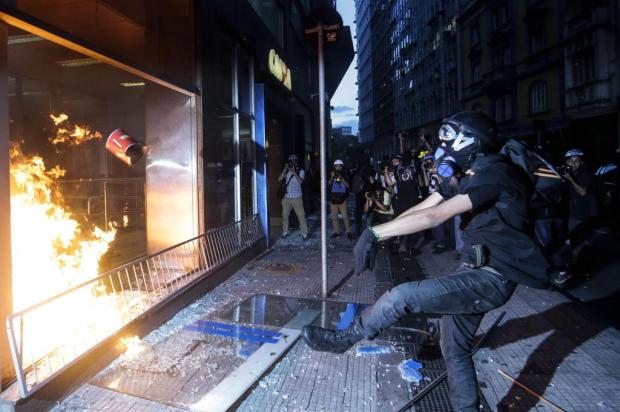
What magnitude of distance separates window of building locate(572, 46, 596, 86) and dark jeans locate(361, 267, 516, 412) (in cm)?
2327

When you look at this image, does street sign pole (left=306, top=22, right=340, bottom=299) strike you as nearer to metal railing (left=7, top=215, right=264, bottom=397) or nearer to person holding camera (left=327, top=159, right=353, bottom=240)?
metal railing (left=7, top=215, right=264, bottom=397)

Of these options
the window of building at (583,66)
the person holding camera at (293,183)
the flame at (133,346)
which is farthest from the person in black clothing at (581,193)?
the window of building at (583,66)

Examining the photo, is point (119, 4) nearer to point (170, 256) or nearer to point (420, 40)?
point (170, 256)

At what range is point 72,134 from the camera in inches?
396

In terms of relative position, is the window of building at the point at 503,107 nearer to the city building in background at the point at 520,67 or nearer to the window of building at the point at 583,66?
the city building in background at the point at 520,67

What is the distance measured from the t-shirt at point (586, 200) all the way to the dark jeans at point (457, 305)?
207 inches

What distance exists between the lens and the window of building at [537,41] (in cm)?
2548

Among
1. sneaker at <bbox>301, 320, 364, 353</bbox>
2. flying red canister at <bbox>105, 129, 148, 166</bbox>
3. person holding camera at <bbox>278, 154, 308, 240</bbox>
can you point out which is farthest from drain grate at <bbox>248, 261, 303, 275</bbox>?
sneaker at <bbox>301, 320, 364, 353</bbox>

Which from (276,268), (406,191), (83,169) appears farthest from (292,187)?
(83,169)

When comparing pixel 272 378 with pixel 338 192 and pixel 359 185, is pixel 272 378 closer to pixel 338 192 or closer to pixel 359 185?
pixel 338 192

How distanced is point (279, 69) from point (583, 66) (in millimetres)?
19536

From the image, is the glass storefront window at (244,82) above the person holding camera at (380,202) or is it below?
above

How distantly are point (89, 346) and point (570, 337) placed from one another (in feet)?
15.0

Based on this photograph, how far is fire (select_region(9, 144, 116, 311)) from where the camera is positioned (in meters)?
3.94
